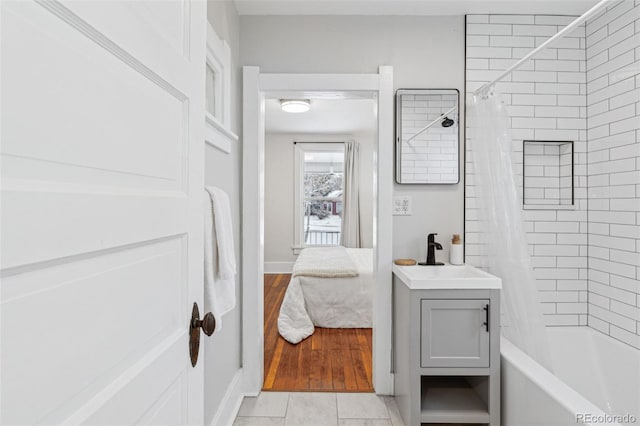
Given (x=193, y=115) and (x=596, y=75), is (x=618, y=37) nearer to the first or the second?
(x=596, y=75)

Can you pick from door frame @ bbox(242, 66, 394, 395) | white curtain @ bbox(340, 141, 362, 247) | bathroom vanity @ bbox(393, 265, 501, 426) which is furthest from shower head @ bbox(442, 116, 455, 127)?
white curtain @ bbox(340, 141, 362, 247)

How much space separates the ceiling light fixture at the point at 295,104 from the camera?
4051 mm

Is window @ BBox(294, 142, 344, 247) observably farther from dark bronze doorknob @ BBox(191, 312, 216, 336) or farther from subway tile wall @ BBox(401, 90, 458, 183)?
dark bronze doorknob @ BBox(191, 312, 216, 336)

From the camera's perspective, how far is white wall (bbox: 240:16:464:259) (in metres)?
2.22

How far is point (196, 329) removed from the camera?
846 mm

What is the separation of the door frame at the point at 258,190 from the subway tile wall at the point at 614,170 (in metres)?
1.22

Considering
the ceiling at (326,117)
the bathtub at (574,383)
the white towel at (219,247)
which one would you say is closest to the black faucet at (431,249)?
the bathtub at (574,383)

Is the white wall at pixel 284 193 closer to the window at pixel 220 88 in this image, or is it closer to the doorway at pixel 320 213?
the doorway at pixel 320 213

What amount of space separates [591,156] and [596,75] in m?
0.49

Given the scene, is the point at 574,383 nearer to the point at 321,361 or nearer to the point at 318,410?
the point at 318,410

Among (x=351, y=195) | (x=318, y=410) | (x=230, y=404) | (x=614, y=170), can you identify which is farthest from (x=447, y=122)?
(x=351, y=195)

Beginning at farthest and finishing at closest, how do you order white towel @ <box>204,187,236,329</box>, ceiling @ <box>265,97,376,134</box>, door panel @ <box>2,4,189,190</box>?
1. ceiling @ <box>265,97,376,134</box>
2. white towel @ <box>204,187,236,329</box>
3. door panel @ <box>2,4,189,190</box>

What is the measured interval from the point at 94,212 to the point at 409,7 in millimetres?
2284

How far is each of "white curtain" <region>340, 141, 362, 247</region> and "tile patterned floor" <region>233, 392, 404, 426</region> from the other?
3901mm
